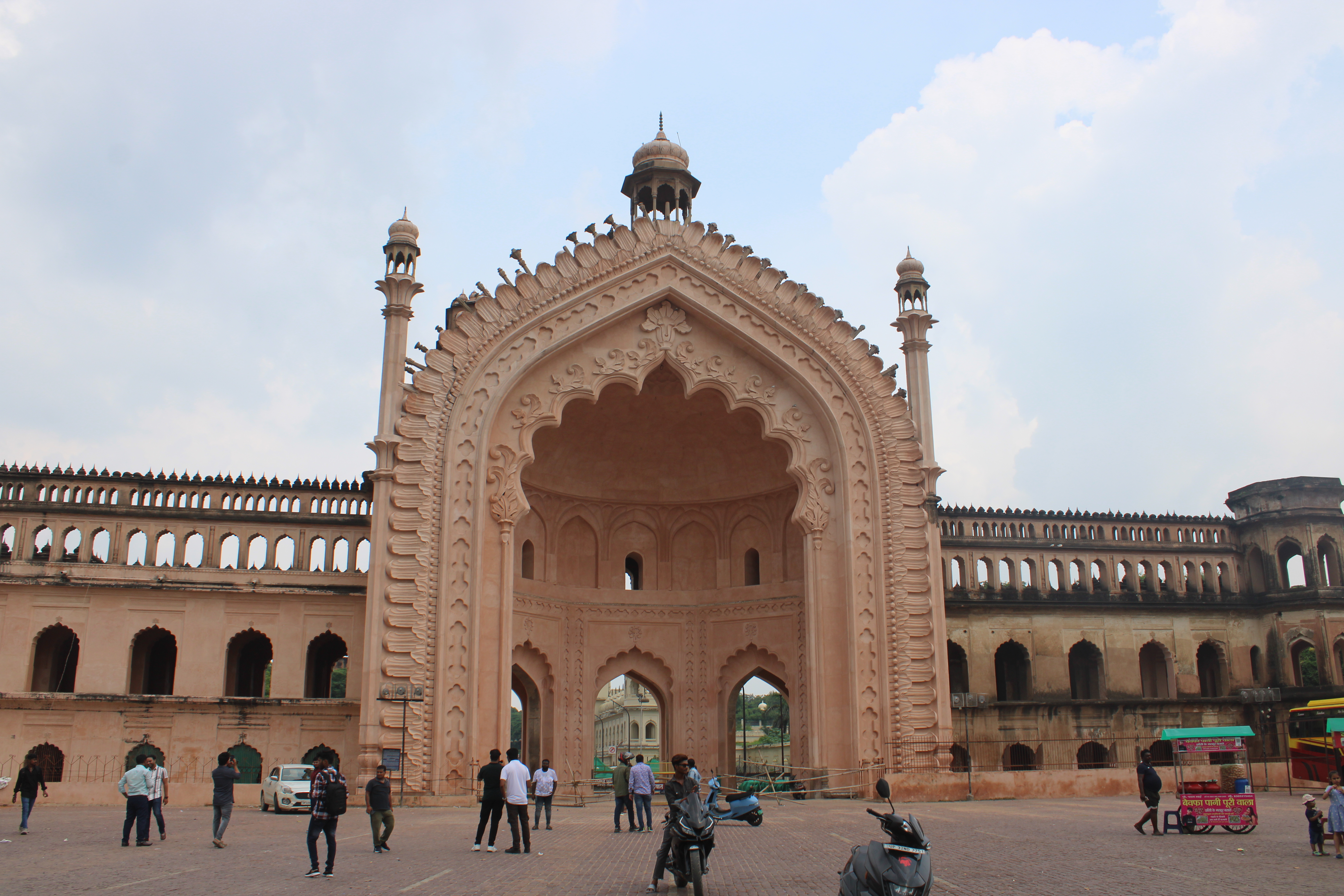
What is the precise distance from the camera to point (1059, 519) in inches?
1535

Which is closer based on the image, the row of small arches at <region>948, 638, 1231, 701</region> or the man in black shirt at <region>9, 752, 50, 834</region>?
the man in black shirt at <region>9, 752, 50, 834</region>

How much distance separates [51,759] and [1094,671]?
111 ft

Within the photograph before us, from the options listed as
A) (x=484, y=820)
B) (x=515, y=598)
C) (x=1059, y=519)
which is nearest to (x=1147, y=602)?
(x=1059, y=519)

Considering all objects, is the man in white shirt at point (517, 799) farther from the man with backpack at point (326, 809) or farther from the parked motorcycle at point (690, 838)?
the parked motorcycle at point (690, 838)

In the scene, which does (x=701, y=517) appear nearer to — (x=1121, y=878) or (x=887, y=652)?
(x=887, y=652)

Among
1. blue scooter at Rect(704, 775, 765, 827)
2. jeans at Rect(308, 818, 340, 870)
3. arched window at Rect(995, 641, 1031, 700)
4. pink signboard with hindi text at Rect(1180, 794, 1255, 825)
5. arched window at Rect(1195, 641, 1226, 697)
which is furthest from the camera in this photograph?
arched window at Rect(1195, 641, 1226, 697)

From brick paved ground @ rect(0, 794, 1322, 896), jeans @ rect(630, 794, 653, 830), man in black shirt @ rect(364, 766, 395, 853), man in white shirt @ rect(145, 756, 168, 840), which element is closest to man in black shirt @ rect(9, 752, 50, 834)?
brick paved ground @ rect(0, 794, 1322, 896)

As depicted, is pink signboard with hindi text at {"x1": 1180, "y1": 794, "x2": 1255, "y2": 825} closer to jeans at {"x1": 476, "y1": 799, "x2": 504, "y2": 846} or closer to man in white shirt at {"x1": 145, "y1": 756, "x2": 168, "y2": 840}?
jeans at {"x1": 476, "y1": 799, "x2": 504, "y2": 846}

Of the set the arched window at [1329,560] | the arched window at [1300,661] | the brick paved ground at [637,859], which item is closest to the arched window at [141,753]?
the brick paved ground at [637,859]

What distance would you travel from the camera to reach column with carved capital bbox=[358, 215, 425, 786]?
82.8 ft

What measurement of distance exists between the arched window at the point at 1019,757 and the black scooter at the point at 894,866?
1176 inches

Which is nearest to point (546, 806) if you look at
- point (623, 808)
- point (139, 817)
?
point (623, 808)

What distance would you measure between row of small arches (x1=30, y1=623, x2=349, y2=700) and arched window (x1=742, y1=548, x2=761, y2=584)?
500 inches

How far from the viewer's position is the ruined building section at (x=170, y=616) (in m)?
30.4
